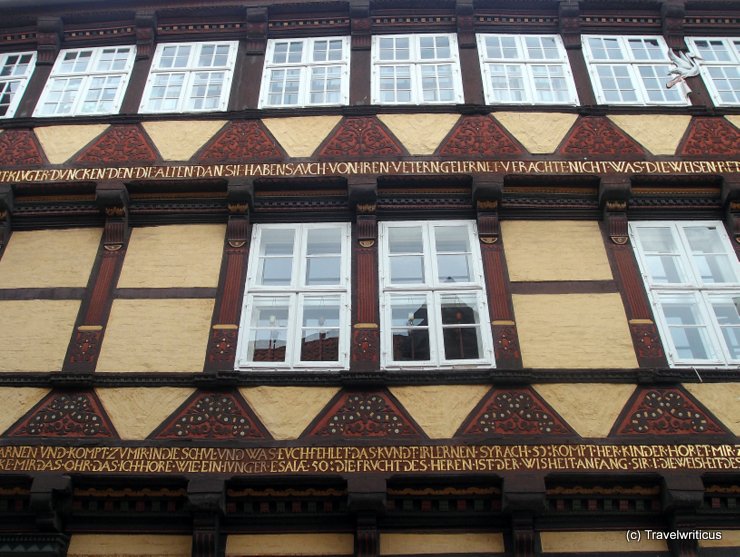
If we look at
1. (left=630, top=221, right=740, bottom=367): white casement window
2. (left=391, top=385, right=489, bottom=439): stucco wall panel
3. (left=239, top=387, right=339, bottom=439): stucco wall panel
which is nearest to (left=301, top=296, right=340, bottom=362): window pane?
(left=239, top=387, right=339, bottom=439): stucco wall panel

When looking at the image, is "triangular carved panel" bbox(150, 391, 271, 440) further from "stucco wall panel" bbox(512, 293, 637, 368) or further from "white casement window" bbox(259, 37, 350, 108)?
"white casement window" bbox(259, 37, 350, 108)

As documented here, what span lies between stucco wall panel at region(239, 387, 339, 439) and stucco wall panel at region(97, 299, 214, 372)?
74 centimetres

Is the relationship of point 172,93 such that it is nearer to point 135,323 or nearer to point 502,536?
point 135,323

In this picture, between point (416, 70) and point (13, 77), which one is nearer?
point (416, 70)

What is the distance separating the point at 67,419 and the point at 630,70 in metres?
8.33

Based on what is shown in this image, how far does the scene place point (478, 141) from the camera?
9695 mm

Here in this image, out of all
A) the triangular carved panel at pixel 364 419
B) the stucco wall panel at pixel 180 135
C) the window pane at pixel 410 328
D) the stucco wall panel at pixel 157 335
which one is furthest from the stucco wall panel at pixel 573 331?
the stucco wall panel at pixel 180 135

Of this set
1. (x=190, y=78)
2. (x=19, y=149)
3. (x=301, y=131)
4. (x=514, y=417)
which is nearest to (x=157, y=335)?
(x=301, y=131)

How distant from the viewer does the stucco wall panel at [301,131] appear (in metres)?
9.73

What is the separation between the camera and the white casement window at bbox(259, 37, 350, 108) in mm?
10477

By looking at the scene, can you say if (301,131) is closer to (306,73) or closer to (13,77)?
(306,73)

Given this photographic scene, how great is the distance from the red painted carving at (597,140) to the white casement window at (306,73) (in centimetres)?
293

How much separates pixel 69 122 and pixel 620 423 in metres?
7.57

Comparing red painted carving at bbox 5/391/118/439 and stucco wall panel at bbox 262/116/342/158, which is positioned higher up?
stucco wall panel at bbox 262/116/342/158
